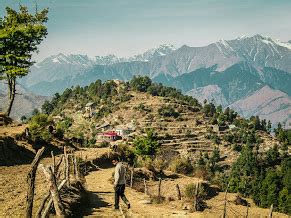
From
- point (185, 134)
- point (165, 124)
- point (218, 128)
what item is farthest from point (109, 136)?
point (218, 128)

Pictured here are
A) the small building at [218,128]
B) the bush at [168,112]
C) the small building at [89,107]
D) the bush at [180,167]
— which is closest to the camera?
the bush at [180,167]

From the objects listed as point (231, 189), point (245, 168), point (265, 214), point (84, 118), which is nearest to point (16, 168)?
point (265, 214)

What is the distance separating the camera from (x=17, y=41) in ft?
136

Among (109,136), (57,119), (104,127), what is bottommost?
(109,136)

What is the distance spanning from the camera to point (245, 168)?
145 metres

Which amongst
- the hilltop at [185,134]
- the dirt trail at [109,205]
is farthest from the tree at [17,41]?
the hilltop at [185,134]

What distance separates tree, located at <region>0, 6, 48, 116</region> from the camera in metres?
40.8

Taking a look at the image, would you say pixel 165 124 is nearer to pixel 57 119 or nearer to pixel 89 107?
pixel 89 107

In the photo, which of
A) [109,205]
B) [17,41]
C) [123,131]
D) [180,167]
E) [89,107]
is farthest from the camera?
[89,107]

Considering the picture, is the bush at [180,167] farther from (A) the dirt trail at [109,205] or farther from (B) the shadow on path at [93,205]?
(B) the shadow on path at [93,205]

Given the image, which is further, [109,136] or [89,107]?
[89,107]

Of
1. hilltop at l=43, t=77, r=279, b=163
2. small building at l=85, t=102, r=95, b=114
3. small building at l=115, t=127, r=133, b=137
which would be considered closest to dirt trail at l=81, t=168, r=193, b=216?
small building at l=115, t=127, r=133, b=137

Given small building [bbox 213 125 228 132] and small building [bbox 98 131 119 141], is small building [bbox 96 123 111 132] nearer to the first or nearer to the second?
small building [bbox 98 131 119 141]

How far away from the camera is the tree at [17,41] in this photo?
40.8 meters
